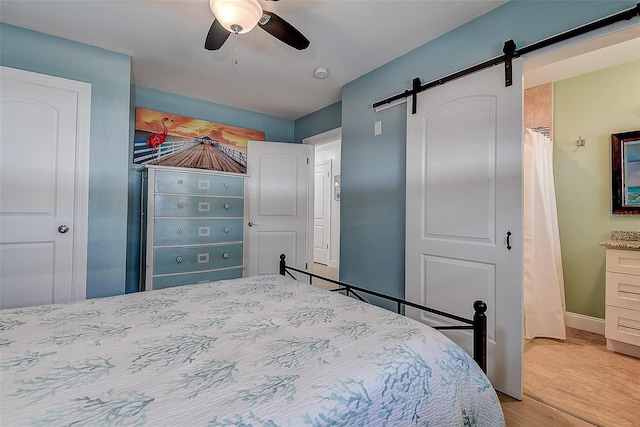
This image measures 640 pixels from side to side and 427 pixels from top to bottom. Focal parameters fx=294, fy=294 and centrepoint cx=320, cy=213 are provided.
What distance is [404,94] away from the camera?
8.00 feet

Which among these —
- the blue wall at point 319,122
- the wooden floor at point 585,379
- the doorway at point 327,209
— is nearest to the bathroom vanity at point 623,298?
the wooden floor at point 585,379

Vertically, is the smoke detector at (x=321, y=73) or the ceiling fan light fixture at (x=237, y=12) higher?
the smoke detector at (x=321, y=73)

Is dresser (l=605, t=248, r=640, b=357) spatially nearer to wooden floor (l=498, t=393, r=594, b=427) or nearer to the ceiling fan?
wooden floor (l=498, t=393, r=594, b=427)

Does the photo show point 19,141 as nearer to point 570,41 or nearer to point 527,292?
point 570,41

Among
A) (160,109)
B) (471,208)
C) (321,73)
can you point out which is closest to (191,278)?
(160,109)

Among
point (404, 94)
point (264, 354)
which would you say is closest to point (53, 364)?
point (264, 354)

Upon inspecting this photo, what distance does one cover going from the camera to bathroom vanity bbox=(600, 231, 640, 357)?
7.47 ft

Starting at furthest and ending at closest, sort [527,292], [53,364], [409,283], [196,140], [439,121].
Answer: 1. [196,140]
2. [527,292]
3. [409,283]
4. [439,121]
5. [53,364]

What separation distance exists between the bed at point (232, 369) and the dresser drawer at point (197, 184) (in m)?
1.72

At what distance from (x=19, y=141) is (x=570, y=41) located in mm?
3671

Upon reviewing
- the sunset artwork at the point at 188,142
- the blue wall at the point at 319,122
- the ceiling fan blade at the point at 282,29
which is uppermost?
the blue wall at the point at 319,122

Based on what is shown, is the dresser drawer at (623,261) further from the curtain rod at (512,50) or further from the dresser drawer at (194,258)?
the dresser drawer at (194,258)

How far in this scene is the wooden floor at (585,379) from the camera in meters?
1.65

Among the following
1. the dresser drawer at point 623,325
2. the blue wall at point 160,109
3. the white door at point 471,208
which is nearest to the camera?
the white door at point 471,208
